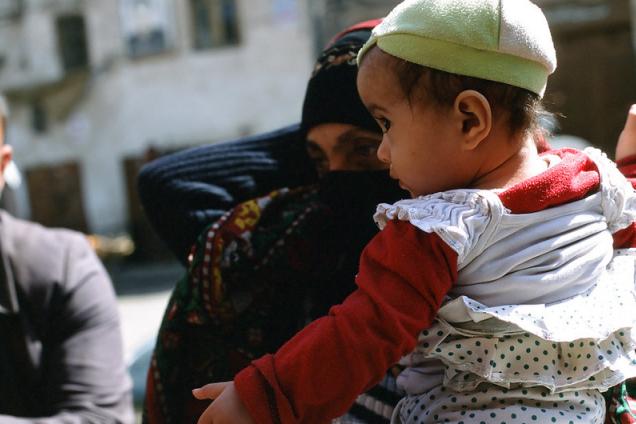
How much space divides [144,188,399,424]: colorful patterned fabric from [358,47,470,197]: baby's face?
1.49 ft

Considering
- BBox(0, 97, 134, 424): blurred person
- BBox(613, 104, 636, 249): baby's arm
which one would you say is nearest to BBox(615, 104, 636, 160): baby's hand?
BBox(613, 104, 636, 249): baby's arm

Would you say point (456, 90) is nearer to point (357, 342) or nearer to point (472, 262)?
point (472, 262)

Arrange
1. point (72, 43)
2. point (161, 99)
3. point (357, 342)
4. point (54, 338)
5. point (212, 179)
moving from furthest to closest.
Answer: point (72, 43), point (161, 99), point (54, 338), point (212, 179), point (357, 342)

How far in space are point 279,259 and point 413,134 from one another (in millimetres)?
591

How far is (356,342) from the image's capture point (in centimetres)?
113

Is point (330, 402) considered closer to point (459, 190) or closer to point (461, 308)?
point (461, 308)

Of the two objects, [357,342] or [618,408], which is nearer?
[357,342]

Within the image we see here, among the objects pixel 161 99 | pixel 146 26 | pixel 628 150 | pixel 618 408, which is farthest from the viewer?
pixel 161 99

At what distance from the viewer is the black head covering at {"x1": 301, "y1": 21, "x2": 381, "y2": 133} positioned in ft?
5.92

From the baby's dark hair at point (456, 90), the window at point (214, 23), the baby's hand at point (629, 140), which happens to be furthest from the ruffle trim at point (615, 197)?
the window at point (214, 23)

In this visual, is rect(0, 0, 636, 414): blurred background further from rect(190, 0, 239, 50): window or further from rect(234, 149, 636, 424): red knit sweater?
rect(234, 149, 636, 424): red knit sweater

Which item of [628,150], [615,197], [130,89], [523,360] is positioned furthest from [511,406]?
[130,89]

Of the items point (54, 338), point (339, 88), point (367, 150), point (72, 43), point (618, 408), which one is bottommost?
point (72, 43)

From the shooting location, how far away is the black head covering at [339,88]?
5.92 feet
